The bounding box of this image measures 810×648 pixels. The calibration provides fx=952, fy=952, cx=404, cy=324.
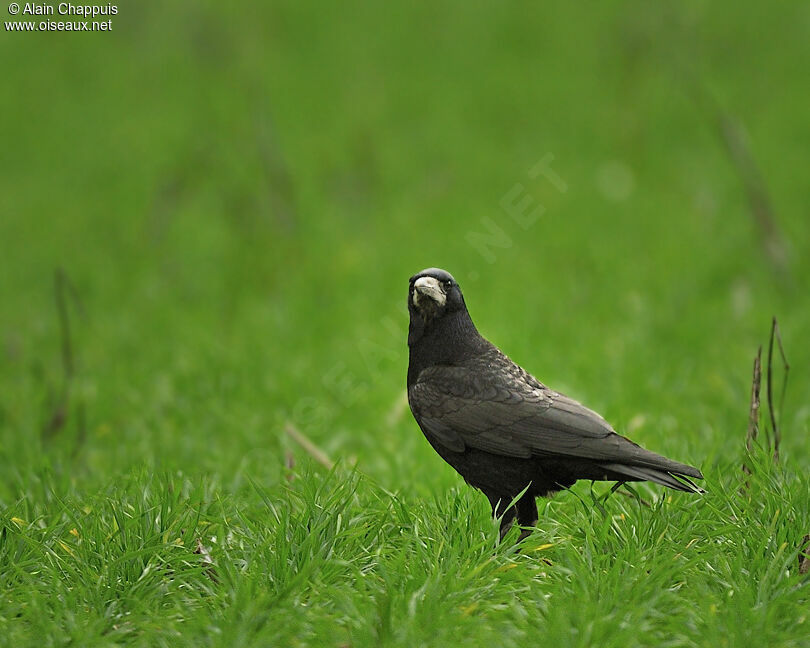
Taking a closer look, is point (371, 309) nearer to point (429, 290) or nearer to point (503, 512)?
point (429, 290)

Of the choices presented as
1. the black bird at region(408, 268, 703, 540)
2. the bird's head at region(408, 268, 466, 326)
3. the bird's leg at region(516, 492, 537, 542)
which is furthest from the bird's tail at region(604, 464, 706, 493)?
A: the bird's head at region(408, 268, 466, 326)

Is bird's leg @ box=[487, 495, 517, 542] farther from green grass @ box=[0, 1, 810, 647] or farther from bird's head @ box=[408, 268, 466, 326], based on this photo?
bird's head @ box=[408, 268, 466, 326]

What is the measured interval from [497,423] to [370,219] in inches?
246

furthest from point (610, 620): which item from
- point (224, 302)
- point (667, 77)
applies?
point (667, 77)

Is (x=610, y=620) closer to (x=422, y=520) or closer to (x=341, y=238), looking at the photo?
(x=422, y=520)

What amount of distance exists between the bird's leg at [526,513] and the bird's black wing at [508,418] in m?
0.20

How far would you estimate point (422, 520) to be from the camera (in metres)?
3.47

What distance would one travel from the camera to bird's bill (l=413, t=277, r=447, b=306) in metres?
3.49

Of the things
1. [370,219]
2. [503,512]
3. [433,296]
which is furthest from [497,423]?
[370,219]

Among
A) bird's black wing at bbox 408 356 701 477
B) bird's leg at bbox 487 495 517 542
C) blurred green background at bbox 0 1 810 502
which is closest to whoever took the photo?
bird's black wing at bbox 408 356 701 477

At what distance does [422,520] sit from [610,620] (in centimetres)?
89

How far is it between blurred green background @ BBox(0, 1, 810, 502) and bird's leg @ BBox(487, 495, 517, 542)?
0.85m

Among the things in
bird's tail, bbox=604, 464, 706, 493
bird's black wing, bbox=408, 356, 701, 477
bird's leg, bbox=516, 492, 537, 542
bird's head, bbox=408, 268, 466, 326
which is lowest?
bird's leg, bbox=516, 492, 537, 542

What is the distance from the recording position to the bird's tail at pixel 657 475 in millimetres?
3137
